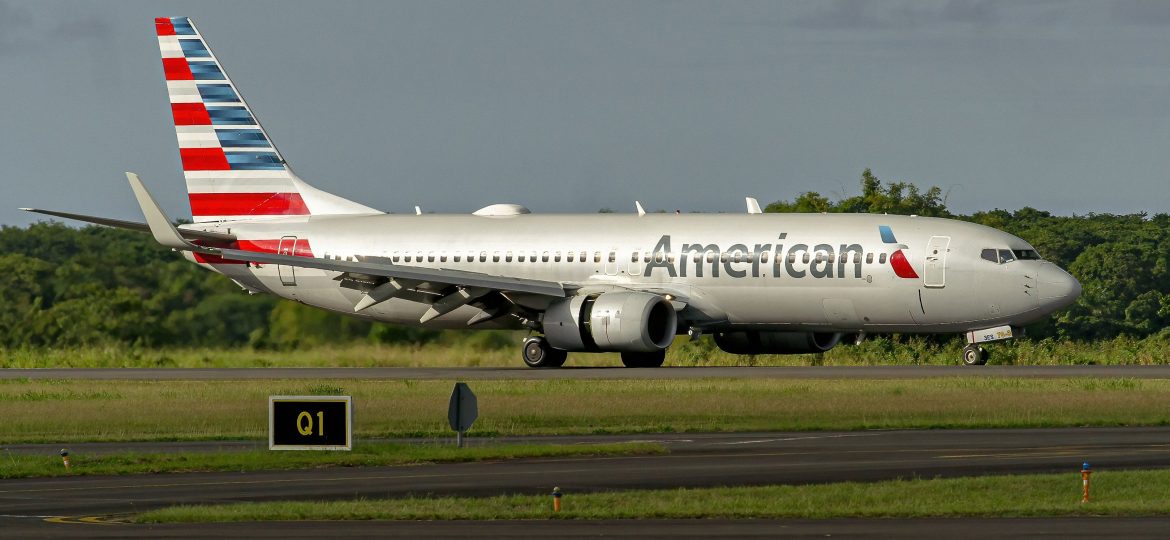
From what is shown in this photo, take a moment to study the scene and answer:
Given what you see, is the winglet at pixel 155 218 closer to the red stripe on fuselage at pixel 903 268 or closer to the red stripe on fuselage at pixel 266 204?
the red stripe on fuselage at pixel 266 204

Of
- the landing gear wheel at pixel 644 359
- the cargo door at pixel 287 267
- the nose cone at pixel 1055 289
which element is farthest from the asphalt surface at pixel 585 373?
the cargo door at pixel 287 267

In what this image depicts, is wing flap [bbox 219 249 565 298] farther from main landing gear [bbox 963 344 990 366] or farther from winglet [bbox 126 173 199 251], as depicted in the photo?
main landing gear [bbox 963 344 990 366]

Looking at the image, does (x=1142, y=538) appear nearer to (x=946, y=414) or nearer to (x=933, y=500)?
(x=933, y=500)

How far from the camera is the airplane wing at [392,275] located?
158 feet

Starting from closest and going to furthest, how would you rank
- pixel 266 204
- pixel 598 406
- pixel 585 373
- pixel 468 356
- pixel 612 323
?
pixel 598 406, pixel 585 373, pixel 612 323, pixel 468 356, pixel 266 204

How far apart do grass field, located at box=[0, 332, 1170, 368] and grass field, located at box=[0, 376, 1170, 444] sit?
11321 millimetres

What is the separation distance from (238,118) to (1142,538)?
44.3 m

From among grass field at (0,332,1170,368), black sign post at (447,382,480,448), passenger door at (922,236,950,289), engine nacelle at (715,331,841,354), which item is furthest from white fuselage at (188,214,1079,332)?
black sign post at (447,382,480,448)

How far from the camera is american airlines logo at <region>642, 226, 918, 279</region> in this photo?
1818 inches

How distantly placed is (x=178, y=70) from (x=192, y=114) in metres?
1.48

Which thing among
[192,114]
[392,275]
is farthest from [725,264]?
[192,114]

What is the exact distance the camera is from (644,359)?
1977 inches

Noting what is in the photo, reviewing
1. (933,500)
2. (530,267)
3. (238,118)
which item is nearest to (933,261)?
(530,267)

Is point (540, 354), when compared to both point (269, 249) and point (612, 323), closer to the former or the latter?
point (612, 323)
